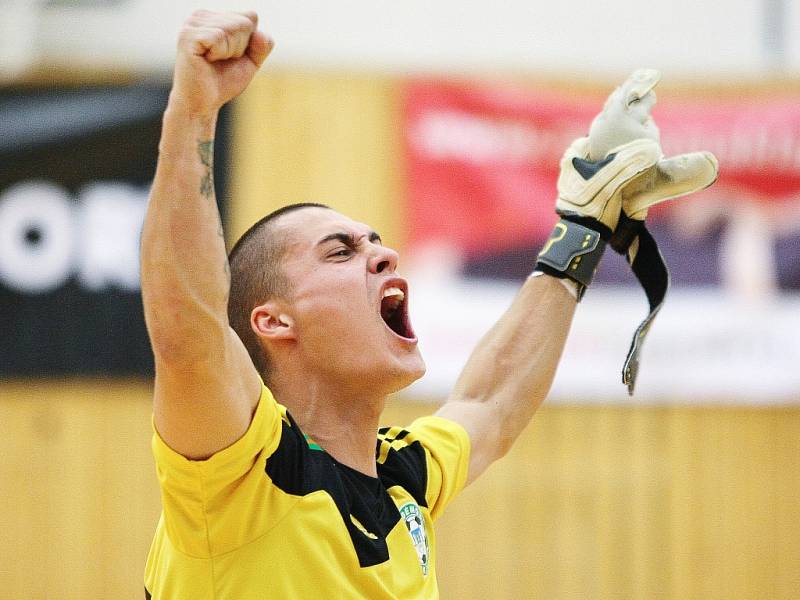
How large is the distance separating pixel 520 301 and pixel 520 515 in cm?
409

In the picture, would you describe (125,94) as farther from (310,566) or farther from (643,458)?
(310,566)

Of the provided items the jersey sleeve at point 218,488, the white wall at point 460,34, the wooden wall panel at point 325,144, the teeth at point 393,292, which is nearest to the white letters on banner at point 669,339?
the wooden wall panel at point 325,144

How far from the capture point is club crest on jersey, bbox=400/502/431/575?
2.96 metres

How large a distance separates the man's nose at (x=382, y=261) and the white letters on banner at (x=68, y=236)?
15.1 feet

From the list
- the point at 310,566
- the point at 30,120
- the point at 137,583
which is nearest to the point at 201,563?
the point at 310,566

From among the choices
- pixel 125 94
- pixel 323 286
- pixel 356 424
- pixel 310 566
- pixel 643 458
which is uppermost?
pixel 125 94

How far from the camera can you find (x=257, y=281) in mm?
3059

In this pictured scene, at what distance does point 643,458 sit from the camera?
758cm

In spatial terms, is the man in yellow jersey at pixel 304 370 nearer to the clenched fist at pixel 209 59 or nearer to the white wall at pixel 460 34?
the clenched fist at pixel 209 59

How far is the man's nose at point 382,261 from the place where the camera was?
121 inches

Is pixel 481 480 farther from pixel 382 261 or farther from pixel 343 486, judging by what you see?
pixel 343 486

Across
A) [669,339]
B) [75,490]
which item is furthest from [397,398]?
[75,490]

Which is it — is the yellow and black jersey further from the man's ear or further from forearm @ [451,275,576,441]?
forearm @ [451,275,576,441]

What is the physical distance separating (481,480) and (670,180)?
4.24m
